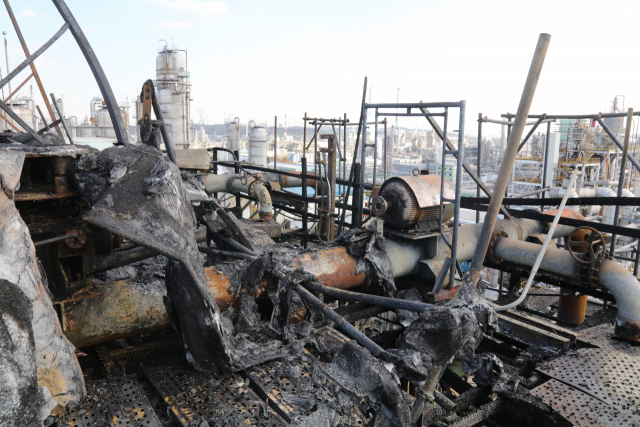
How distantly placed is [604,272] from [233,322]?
3525 millimetres

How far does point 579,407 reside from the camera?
9.27ft

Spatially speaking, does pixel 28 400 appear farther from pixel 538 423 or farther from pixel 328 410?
pixel 538 423

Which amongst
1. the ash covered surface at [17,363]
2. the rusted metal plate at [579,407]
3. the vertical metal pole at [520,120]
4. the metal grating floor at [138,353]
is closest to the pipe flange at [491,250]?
the vertical metal pole at [520,120]

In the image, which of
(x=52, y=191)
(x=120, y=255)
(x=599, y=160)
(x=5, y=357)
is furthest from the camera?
(x=599, y=160)

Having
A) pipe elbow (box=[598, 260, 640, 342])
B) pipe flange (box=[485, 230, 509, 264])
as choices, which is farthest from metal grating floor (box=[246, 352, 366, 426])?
pipe flange (box=[485, 230, 509, 264])

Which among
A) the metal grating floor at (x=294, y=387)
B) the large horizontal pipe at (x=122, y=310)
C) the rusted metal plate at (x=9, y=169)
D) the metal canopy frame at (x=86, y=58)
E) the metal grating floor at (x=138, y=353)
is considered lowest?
the metal grating floor at (x=138, y=353)

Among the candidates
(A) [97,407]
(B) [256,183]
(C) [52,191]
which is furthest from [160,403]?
(B) [256,183]

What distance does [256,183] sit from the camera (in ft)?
31.8

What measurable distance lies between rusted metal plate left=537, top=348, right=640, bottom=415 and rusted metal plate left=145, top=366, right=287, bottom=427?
2158 mm

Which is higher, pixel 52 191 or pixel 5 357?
pixel 52 191

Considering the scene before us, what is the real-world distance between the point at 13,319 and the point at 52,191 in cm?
106

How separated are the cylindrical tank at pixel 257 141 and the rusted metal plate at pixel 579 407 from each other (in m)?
23.6

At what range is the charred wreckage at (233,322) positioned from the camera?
7.03 feet

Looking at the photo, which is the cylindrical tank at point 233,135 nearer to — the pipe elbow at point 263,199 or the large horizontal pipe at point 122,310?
the pipe elbow at point 263,199
